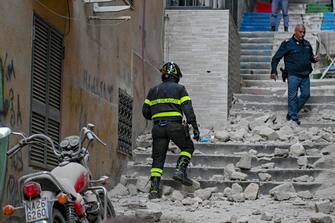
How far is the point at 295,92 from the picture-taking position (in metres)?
14.8

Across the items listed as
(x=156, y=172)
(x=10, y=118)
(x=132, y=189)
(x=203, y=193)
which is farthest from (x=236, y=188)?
(x=10, y=118)

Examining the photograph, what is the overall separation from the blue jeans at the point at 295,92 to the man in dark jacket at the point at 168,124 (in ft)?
13.7

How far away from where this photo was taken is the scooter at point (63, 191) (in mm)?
5770

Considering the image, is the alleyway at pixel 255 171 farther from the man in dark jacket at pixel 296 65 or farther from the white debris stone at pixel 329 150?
the man in dark jacket at pixel 296 65

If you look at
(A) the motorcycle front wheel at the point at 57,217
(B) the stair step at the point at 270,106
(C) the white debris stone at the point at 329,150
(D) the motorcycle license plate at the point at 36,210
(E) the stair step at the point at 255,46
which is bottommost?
(B) the stair step at the point at 270,106

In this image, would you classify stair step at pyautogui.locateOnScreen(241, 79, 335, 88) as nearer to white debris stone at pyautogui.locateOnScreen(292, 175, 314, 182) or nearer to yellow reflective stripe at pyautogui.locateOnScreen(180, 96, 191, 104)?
white debris stone at pyautogui.locateOnScreen(292, 175, 314, 182)

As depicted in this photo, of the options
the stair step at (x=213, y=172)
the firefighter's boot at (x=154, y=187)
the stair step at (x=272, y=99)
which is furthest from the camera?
the stair step at (x=272, y=99)

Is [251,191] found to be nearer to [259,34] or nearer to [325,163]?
[325,163]

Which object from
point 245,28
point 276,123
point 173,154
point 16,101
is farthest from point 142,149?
point 245,28

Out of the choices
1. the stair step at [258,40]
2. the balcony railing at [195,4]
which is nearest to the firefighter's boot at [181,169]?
the balcony railing at [195,4]

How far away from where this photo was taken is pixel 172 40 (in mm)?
16172

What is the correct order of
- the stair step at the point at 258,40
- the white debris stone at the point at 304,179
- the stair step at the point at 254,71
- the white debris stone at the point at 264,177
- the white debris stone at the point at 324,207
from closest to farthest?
the white debris stone at the point at 324,207 < the white debris stone at the point at 304,179 < the white debris stone at the point at 264,177 < the stair step at the point at 254,71 < the stair step at the point at 258,40

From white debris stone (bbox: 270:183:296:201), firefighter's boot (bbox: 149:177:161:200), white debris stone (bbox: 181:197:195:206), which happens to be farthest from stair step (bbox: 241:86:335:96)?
firefighter's boot (bbox: 149:177:161:200)

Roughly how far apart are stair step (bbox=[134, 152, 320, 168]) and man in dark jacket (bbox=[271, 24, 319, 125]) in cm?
232
